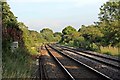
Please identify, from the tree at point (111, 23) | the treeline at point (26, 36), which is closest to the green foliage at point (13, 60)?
the treeline at point (26, 36)

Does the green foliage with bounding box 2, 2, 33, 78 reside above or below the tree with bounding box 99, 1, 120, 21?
below

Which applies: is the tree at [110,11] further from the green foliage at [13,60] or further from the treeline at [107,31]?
the green foliage at [13,60]

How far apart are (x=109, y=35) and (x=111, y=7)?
34.0ft

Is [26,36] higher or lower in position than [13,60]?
higher

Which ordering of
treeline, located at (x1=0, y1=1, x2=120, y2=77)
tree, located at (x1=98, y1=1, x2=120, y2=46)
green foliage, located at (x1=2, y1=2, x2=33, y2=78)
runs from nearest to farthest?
green foliage, located at (x1=2, y1=2, x2=33, y2=78)
treeline, located at (x1=0, y1=1, x2=120, y2=77)
tree, located at (x1=98, y1=1, x2=120, y2=46)

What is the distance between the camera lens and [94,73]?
1877 cm

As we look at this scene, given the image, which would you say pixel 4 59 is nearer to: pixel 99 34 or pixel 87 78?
pixel 87 78

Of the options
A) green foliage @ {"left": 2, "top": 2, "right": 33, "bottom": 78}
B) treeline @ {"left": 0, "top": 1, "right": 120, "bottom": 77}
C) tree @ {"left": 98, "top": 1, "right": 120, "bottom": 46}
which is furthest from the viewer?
tree @ {"left": 98, "top": 1, "right": 120, "bottom": 46}

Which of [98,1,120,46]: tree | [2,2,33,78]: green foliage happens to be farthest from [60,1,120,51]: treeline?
[2,2,33,78]: green foliage

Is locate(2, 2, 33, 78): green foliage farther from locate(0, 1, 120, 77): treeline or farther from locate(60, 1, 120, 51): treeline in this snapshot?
locate(60, 1, 120, 51): treeline

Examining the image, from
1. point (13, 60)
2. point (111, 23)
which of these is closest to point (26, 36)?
point (111, 23)

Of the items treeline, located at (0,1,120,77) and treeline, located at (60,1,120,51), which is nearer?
treeline, located at (0,1,120,77)

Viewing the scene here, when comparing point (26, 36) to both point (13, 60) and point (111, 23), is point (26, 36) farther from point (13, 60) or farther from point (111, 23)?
point (13, 60)

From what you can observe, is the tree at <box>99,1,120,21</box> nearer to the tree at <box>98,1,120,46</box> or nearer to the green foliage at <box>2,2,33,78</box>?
the tree at <box>98,1,120,46</box>
